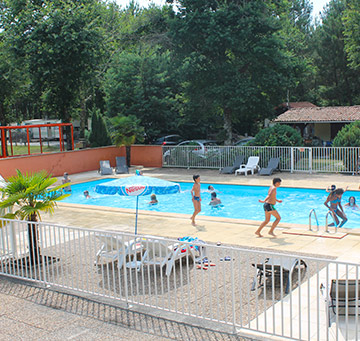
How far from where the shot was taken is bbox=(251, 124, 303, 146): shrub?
23969mm

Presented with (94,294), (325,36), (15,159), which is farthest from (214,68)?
(94,294)

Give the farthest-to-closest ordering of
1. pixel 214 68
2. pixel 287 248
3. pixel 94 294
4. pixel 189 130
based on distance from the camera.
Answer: pixel 189 130
pixel 214 68
pixel 287 248
pixel 94 294

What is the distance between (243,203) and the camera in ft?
63.3

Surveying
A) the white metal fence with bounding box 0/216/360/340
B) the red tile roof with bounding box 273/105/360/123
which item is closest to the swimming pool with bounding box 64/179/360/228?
the white metal fence with bounding box 0/216/360/340

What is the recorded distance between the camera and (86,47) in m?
30.0

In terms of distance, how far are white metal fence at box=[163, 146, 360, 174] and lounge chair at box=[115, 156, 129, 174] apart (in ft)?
7.89

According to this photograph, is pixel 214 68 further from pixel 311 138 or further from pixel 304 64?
pixel 311 138

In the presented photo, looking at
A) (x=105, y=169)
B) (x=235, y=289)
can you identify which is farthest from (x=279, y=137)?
(x=235, y=289)

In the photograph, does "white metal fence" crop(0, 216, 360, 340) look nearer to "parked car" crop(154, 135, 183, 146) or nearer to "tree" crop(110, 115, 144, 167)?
"tree" crop(110, 115, 144, 167)

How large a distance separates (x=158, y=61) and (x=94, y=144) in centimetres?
874

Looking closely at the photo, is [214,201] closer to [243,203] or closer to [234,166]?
[243,203]

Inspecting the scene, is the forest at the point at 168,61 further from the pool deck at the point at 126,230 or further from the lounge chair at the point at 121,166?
the pool deck at the point at 126,230

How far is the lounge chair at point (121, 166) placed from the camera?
25.9 m

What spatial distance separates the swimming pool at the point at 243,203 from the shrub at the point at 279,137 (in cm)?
433
